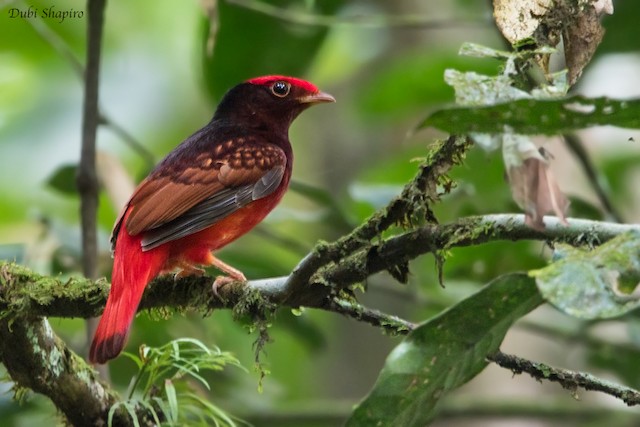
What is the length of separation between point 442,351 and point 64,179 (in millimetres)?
3042

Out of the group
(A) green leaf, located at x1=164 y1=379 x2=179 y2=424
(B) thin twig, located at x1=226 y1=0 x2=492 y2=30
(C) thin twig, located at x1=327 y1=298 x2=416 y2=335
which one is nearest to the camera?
(C) thin twig, located at x1=327 y1=298 x2=416 y2=335

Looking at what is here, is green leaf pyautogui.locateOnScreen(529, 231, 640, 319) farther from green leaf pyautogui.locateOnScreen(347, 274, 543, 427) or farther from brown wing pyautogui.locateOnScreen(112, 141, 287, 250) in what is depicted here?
brown wing pyautogui.locateOnScreen(112, 141, 287, 250)

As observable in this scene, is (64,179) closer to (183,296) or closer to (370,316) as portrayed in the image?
(183,296)

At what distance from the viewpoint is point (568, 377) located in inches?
89.9

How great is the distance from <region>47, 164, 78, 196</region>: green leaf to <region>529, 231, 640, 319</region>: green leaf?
312 centimetres

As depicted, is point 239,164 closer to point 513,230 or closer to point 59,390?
point 59,390

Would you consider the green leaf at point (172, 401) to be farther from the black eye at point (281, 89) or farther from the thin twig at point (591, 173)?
the thin twig at point (591, 173)

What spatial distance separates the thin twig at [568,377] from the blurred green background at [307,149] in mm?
659

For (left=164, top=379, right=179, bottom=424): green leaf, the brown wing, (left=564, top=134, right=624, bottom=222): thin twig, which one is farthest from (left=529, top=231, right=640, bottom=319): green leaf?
(left=564, top=134, right=624, bottom=222): thin twig

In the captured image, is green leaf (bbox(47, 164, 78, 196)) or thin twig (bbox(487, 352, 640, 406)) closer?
thin twig (bbox(487, 352, 640, 406))

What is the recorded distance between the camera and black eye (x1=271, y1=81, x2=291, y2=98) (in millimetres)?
4441

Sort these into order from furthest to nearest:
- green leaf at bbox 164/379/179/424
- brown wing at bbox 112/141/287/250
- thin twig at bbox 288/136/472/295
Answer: brown wing at bbox 112/141/287/250 < green leaf at bbox 164/379/179/424 < thin twig at bbox 288/136/472/295

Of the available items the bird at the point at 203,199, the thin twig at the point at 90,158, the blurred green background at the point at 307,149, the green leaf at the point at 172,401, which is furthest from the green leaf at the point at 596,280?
the thin twig at the point at 90,158

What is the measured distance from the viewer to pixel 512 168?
5.62 feet
